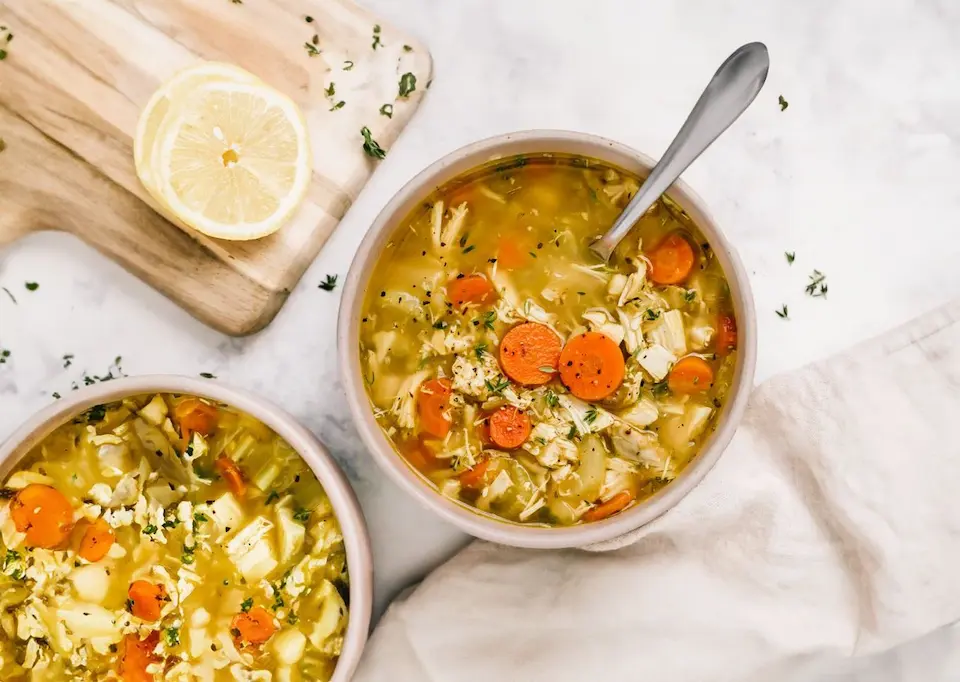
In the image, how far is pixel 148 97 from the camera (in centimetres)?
208

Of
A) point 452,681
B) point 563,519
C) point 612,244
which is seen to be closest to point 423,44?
point 612,244

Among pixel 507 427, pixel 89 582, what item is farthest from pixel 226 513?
pixel 507 427

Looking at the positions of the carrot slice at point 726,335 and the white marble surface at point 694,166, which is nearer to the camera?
the carrot slice at point 726,335

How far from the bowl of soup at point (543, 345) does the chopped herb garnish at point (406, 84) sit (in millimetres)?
367

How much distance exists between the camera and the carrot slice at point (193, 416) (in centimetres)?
197

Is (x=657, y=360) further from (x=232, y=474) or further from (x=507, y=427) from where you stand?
(x=232, y=474)

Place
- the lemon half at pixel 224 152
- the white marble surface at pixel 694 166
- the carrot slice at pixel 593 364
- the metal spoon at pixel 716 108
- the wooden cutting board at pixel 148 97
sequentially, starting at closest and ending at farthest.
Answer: the metal spoon at pixel 716 108 → the carrot slice at pixel 593 364 → the lemon half at pixel 224 152 → the wooden cutting board at pixel 148 97 → the white marble surface at pixel 694 166

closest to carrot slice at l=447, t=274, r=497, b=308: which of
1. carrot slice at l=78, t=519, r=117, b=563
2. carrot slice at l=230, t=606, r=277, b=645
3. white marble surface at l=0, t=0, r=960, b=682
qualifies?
white marble surface at l=0, t=0, r=960, b=682

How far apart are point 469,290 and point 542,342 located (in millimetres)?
179

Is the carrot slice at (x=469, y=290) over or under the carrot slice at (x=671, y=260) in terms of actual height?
under

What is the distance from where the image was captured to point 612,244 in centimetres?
184

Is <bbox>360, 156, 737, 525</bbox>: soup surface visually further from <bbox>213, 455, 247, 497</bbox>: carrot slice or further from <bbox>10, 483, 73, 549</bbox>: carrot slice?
<bbox>10, 483, 73, 549</bbox>: carrot slice

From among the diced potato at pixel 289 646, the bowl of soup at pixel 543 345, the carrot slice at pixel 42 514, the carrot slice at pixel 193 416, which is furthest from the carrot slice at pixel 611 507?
the carrot slice at pixel 42 514

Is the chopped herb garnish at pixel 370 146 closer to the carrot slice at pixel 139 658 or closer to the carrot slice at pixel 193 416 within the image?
the carrot slice at pixel 193 416
